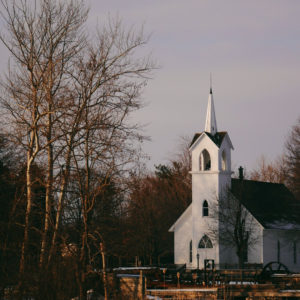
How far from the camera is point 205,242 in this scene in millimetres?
59875

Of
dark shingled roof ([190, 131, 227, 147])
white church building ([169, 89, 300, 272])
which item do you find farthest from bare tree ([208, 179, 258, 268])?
dark shingled roof ([190, 131, 227, 147])

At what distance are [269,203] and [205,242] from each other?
316 inches

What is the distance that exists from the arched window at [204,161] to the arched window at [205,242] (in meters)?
5.68

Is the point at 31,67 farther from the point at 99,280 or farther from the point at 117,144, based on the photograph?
the point at 99,280

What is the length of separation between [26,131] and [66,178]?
8.71 feet

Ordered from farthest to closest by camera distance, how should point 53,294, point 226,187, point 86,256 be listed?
point 226,187, point 86,256, point 53,294

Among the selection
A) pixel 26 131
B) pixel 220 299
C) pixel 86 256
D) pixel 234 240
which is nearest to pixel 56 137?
pixel 26 131

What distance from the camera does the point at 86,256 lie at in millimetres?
24734

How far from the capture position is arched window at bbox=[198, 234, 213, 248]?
59.6 meters

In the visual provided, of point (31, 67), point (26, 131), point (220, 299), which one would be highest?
point (31, 67)

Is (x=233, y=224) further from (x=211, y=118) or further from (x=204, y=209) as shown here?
(x=211, y=118)

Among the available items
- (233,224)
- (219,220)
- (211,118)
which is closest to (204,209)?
(219,220)

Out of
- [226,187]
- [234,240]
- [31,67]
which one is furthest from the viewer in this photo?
[226,187]

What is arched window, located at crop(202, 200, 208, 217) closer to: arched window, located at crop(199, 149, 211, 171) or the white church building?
the white church building
